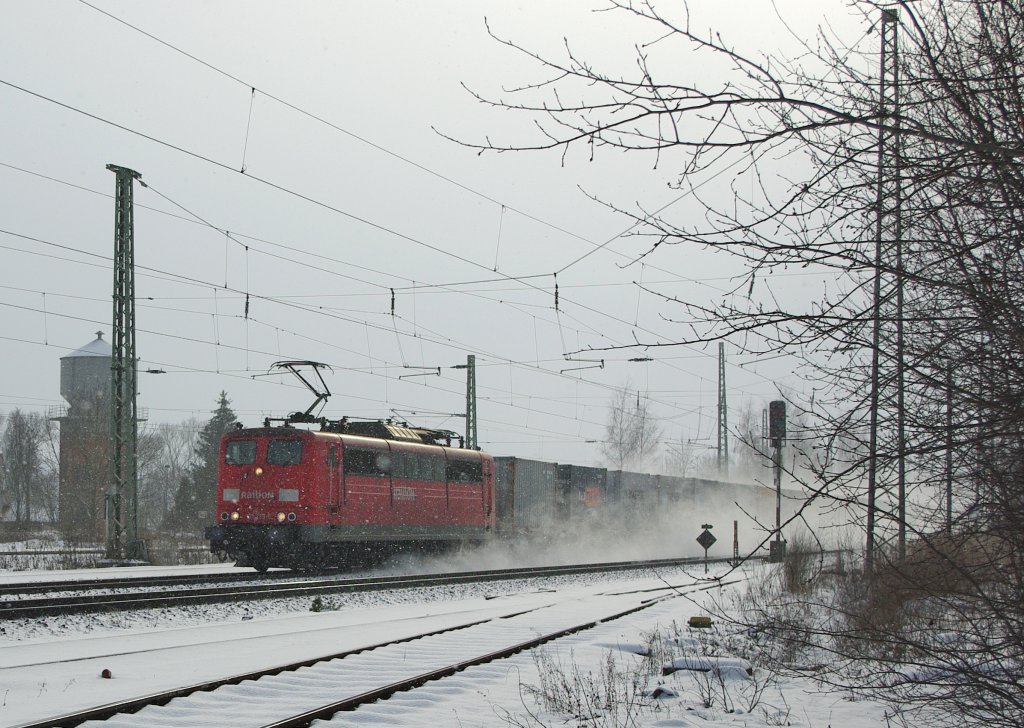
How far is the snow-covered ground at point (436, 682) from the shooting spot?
7945 mm

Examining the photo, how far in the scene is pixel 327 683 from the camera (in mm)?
9078

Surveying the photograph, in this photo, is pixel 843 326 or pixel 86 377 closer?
pixel 843 326

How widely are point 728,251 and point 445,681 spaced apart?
5797 millimetres

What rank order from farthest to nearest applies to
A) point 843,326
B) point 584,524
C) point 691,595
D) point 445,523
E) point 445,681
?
point 584,524, point 445,523, point 691,595, point 445,681, point 843,326

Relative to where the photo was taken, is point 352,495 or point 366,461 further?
point 366,461

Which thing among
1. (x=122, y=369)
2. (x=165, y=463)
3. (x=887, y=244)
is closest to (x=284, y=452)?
(x=122, y=369)

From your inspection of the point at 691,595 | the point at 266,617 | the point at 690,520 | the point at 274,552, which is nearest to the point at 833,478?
the point at 266,617

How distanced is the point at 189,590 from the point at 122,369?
9.29 m

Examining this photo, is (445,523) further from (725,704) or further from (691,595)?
(725,704)

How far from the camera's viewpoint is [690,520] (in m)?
46.4

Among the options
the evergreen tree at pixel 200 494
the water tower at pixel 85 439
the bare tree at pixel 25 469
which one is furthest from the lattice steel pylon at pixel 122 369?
the bare tree at pixel 25 469

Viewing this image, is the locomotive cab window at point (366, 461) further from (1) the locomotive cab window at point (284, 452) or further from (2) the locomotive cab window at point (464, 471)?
(2) the locomotive cab window at point (464, 471)

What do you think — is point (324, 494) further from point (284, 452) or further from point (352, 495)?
point (284, 452)

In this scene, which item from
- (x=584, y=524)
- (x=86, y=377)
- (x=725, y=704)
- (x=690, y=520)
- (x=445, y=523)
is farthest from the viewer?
(x=86, y=377)
